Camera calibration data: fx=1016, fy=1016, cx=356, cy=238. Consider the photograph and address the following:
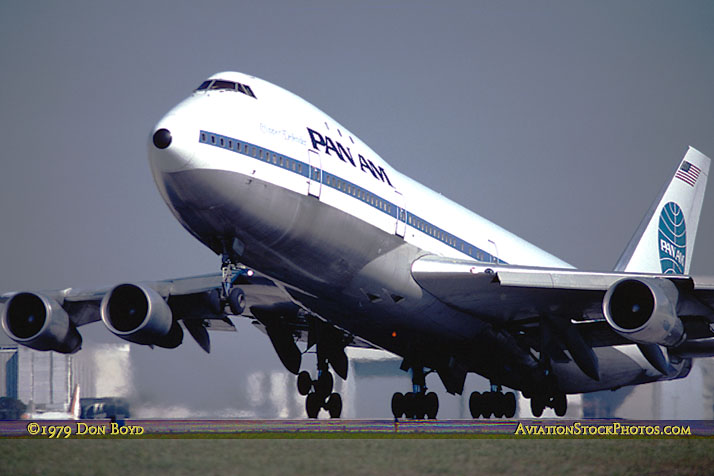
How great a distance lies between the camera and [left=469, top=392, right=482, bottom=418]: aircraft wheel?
113 feet

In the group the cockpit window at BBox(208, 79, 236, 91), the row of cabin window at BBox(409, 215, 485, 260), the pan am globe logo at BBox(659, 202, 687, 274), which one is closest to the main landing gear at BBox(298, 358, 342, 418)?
the row of cabin window at BBox(409, 215, 485, 260)

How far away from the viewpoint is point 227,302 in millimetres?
21750

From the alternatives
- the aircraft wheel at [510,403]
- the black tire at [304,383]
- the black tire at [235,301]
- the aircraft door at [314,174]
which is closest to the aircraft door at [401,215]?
the aircraft door at [314,174]

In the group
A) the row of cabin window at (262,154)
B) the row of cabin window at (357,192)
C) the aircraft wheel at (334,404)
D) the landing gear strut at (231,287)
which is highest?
the row of cabin window at (262,154)

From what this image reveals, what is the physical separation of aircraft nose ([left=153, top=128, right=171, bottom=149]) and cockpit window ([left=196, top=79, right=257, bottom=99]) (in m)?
2.49

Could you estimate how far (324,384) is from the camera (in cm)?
3077

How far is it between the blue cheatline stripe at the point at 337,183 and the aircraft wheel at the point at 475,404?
255 inches

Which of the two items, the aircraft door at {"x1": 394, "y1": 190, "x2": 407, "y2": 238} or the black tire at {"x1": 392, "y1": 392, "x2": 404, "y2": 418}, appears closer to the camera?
the aircraft door at {"x1": 394, "y1": 190, "x2": 407, "y2": 238}

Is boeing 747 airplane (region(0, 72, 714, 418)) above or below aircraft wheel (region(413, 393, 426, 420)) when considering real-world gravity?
above

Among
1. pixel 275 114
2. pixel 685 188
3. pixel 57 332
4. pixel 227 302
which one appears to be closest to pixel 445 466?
pixel 227 302

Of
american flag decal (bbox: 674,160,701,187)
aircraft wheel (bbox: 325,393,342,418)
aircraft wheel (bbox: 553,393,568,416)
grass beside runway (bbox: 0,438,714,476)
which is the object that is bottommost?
grass beside runway (bbox: 0,438,714,476)

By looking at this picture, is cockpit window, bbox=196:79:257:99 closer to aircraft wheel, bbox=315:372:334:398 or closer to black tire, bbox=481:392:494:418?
aircraft wheel, bbox=315:372:334:398

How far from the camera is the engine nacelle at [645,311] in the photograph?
2372 centimetres

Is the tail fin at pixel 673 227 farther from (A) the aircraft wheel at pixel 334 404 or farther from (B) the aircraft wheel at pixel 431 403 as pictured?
(A) the aircraft wheel at pixel 334 404
